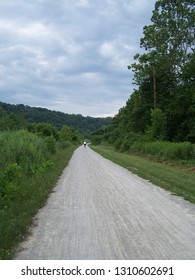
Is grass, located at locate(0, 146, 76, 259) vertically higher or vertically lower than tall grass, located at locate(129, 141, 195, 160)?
lower

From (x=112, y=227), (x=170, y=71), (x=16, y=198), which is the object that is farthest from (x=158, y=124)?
(x=112, y=227)

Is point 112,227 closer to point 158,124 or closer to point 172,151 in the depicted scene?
point 172,151

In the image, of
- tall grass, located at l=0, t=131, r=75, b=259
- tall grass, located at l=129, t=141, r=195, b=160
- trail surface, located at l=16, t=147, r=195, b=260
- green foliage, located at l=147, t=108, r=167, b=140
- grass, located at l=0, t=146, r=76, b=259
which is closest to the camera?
trail surface, located at l=16, t=147, r=195, b=260

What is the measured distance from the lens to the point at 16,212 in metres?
8.78

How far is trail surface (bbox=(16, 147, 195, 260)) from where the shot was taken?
5988 mm

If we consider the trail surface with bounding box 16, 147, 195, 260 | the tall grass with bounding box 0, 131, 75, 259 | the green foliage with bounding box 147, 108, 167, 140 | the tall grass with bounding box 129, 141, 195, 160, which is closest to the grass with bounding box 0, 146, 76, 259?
the tall grass with bounding box 0, 131, 75, 259

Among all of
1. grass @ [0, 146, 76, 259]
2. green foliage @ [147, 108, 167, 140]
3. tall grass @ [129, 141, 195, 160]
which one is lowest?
grass @ [0, 146, 76, 259]

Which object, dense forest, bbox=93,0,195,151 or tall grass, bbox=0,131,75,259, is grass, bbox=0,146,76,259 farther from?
dense forest, bbox=93,0,195,151

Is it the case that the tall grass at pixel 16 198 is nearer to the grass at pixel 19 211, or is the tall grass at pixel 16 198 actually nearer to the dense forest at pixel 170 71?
the grass at pixel 19 211

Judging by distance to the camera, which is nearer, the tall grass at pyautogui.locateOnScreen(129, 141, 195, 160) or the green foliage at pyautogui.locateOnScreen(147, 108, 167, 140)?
the tall grass at pyautogui.locateOnScreen(129, 141, 195, 160)

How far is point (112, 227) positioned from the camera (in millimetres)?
7723

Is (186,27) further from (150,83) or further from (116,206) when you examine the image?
(116,206)

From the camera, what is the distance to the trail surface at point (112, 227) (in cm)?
599

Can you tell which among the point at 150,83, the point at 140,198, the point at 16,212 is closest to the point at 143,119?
the point at 150,83
